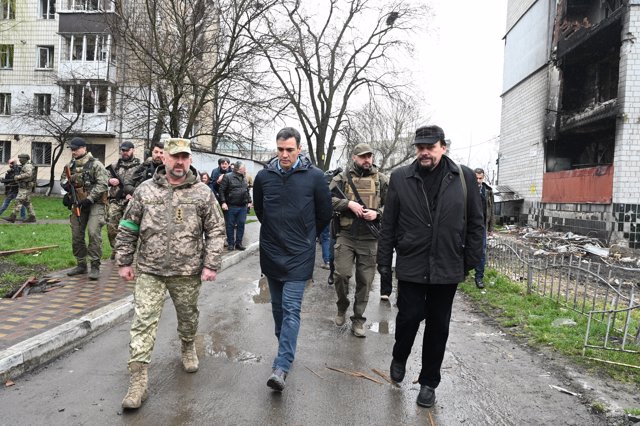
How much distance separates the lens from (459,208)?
353 cm

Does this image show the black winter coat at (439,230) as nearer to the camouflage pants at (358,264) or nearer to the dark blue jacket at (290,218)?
the dark blue jacket at (290,218)

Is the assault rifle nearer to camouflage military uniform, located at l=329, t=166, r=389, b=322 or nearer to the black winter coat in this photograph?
camouflage military uniform, located at l=329, t=166, r=389, b=322

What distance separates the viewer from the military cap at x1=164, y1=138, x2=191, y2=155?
11.9 feet

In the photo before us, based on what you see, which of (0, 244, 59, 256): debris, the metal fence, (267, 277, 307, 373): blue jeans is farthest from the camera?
(0, 244, 59, 256): debris

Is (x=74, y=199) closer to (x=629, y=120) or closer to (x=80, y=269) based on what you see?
(x=80, y=269)

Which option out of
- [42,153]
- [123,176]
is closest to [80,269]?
[123,176]

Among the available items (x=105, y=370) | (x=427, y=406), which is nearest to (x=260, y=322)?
(x=105, y=370)

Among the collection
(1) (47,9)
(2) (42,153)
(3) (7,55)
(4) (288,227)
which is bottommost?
(4) (288,227)

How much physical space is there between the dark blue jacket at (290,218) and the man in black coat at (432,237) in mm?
678

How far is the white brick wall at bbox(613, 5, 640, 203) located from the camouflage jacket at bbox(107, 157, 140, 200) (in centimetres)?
1451

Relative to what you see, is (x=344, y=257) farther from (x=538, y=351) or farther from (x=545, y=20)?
(x=545, y=20)

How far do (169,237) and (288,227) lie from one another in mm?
919

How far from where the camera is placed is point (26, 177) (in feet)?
44.9

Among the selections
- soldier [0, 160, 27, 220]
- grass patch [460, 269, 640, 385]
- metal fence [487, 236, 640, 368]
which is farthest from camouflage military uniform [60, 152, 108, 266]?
soldier [0, 160, 27, 220]
